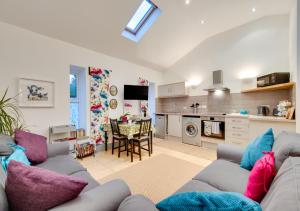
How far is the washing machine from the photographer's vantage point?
168 inches

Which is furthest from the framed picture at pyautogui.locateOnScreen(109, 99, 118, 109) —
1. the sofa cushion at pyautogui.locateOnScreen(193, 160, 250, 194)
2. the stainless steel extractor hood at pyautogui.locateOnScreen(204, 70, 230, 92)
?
the sofa cushion at pyautogui.locateOnScreen(193, 160, 250, 194)

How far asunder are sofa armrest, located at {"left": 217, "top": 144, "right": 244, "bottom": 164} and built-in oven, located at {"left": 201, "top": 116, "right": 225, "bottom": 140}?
201 centimetres

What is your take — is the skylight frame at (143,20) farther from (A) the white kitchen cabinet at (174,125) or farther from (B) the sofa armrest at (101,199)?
(B) the sofa armrest at (101,199)

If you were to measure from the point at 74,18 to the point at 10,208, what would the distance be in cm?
309

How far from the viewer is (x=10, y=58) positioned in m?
2.59

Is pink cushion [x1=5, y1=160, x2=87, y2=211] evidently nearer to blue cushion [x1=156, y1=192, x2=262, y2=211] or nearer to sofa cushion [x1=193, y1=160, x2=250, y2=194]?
blue cushion [x1=156, y1=192, x2=262, y2=211]

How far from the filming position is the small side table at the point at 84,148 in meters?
3.18

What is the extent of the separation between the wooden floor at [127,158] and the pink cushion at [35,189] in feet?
5.74

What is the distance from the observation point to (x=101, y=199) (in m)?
0.86

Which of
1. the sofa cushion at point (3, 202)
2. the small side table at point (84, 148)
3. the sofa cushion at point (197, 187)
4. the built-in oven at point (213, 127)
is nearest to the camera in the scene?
the sofa cushion at point (3, 202)

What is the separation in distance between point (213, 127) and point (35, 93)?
4.19 m

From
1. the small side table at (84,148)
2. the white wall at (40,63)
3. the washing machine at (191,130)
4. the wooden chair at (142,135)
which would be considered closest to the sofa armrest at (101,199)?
the wooden chair at (142,135)

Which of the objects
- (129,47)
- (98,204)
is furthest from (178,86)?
(98,204)

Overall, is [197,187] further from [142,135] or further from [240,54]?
[240,54]
